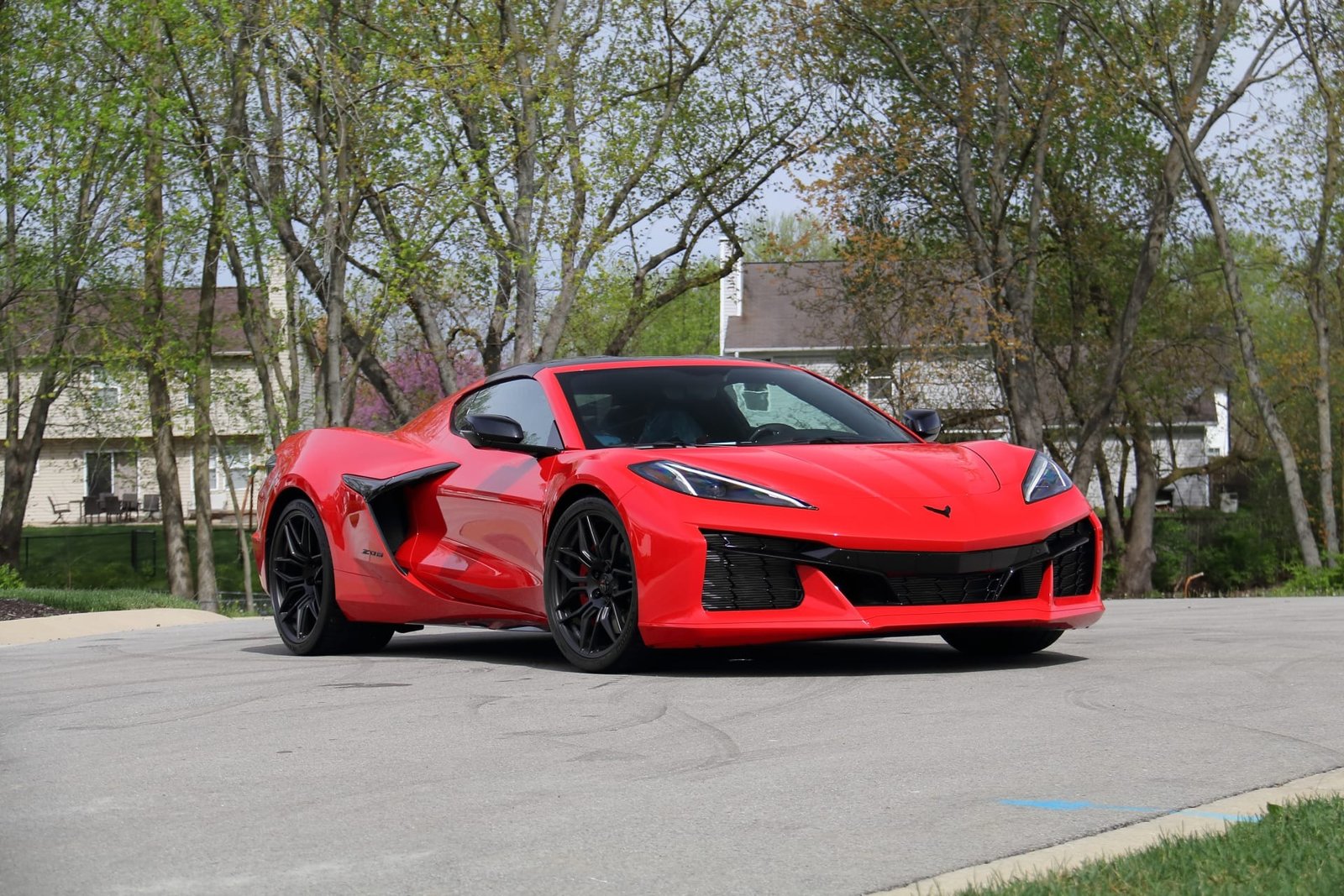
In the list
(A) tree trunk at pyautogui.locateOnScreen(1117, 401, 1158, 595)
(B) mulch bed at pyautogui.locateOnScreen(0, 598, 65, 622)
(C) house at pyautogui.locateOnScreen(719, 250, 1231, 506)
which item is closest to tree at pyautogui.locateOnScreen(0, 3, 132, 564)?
(B) mulch bed at pyautogui.locateOnScreen(0, 598, 65, 622)

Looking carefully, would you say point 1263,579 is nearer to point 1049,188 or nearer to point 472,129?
point 1049,188

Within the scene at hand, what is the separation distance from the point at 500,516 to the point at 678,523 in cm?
142

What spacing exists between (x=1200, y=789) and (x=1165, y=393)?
34.7 m

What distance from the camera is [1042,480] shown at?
7434mm

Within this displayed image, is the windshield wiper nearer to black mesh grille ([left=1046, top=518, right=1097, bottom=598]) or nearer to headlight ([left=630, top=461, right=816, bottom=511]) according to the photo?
headlight ([left=630, top=461, right=816, bottom=511])

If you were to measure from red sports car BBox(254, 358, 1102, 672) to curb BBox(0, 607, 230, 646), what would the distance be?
451 centimetres

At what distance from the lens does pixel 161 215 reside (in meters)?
26.8

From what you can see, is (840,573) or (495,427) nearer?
(840,573)

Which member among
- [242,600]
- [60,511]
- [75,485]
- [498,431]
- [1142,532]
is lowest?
[1142,532]

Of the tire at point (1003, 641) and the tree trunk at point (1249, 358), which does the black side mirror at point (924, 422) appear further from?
the tree trunk at point (1249, 358)

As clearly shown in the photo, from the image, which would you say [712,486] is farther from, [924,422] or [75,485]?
[75,485]

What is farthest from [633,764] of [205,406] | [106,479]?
[106,479]

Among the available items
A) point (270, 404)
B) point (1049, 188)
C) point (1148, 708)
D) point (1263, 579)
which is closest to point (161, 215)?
point (270, 404)

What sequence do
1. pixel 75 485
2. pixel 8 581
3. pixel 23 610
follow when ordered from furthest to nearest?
1. pixel 75 485
2. pixel 8 581
3. pixel 23 610
